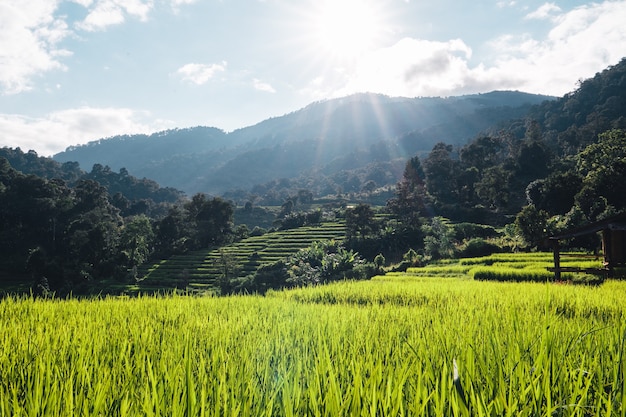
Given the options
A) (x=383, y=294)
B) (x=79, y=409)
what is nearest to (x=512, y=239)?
(x=383, y=294)

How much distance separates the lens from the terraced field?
44.7 metres

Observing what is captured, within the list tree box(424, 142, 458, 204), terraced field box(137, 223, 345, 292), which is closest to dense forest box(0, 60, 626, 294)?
tree box(424, 142, 458, 204)

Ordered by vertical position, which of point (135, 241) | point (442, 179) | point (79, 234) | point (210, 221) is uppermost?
point (442, 179)

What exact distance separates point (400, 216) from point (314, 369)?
5987 centimetres

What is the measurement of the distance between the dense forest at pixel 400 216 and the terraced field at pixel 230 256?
136 inches

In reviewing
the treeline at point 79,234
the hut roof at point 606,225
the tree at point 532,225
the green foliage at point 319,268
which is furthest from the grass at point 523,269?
the treeline at point 79,234

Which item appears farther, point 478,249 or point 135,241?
point 135,241

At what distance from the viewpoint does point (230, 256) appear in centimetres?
4562

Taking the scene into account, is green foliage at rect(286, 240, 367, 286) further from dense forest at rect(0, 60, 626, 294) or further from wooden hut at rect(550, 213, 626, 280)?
wooden hut at rect(550, 213, 626, 280)

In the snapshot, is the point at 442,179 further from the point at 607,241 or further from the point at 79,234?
the point at 79,234

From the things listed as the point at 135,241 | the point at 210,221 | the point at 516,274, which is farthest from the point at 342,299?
the point at 210,221

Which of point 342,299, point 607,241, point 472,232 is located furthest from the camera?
point 472,232

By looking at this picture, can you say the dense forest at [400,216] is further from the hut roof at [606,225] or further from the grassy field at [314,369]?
the grassy field at [314,369]

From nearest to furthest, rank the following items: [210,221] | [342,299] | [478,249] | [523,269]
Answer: [342,299] → [523,269] → [478,249] → [210,221]
